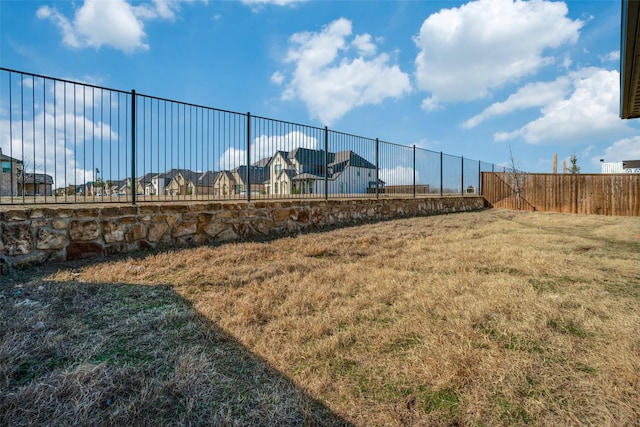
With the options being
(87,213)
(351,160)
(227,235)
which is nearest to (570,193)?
(351,160)

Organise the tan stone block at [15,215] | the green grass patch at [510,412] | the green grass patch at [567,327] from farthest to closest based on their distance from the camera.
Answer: the tan stone block at [15,215] < the green grass patch at [567,327] < the green grass patch at [510,412]

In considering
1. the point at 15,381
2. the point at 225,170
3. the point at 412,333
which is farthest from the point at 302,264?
the point at 225,170

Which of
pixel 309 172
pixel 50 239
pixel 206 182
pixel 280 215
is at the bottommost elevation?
pixel 50 239

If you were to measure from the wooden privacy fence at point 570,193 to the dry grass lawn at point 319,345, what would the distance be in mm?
12505

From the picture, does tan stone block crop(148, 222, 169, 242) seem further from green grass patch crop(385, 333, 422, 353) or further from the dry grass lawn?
green grass patch crop(385, 333, 422, 353)

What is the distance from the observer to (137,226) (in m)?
4.43

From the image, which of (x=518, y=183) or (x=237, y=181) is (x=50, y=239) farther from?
(x=518, y=183)

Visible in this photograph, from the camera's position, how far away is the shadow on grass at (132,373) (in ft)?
4.52

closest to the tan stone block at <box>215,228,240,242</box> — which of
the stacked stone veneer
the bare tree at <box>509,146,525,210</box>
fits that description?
the stacked stone veneer

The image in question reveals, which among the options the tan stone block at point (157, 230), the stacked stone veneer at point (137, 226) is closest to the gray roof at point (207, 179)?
the stacked stone veneer at point (137, 226)

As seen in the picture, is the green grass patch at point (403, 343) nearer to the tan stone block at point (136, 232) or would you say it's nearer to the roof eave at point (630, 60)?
the roof eave at point (630, 60)

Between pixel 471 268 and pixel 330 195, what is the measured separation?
468cm

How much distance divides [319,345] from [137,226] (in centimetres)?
367

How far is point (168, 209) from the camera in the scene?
4.69 metres
